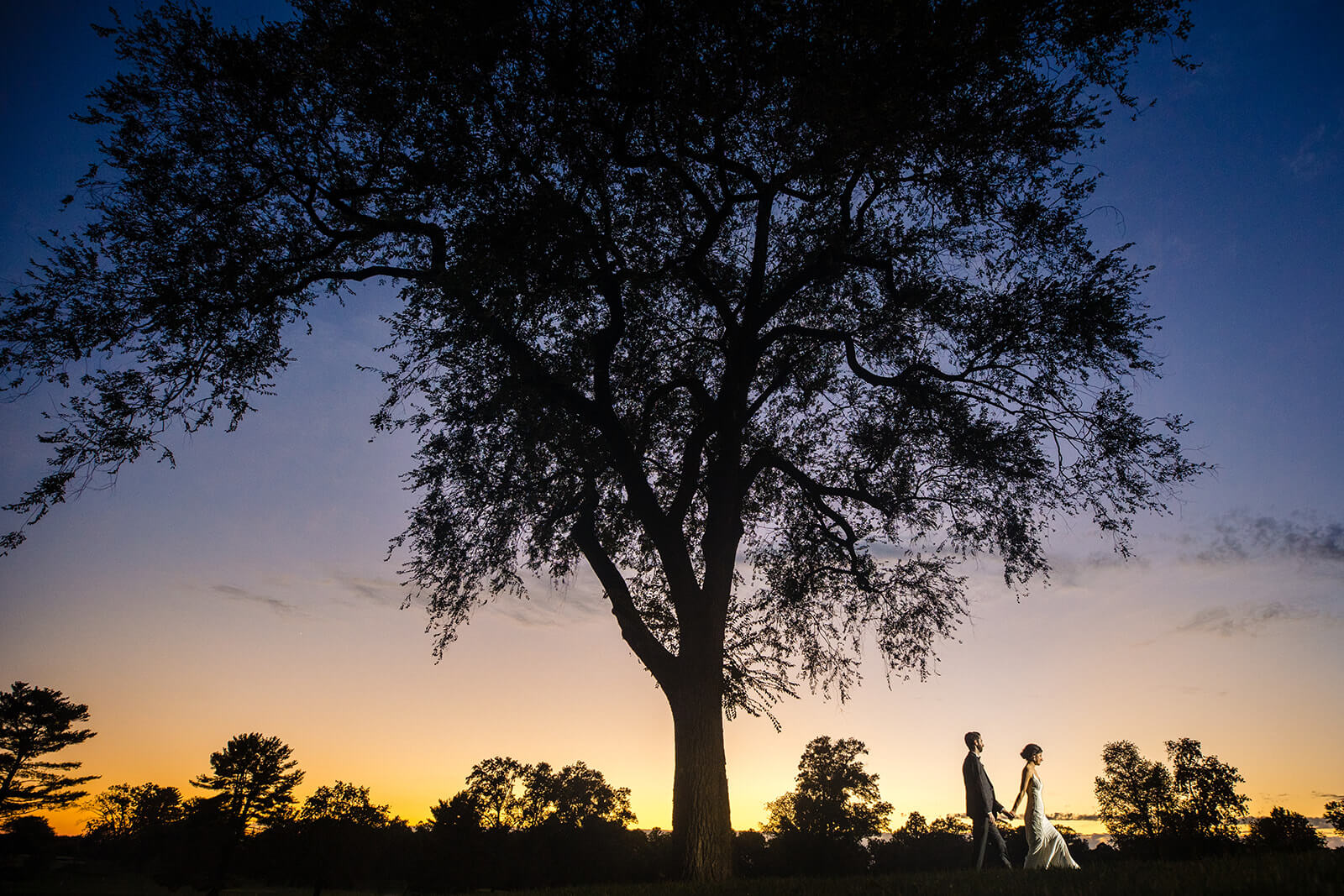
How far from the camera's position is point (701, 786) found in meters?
11.1

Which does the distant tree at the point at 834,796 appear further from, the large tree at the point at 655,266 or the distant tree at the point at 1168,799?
the large tree at the point at 655,266

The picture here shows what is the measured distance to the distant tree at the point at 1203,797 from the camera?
5662 cm

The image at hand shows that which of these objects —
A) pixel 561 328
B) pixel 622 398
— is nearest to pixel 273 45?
pixel 561 328

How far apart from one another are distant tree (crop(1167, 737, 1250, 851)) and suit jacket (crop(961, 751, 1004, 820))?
62.0 metres

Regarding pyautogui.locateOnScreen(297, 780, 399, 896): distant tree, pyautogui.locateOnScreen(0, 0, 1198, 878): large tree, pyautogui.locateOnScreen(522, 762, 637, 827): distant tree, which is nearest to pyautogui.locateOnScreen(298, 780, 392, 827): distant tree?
pyautogui.locateOnScreen(297, 780, 399, 896): distant tree

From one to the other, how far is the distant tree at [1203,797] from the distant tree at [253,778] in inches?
3354

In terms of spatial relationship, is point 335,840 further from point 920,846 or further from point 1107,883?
point 1107,883

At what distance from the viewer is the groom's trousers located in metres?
10.5

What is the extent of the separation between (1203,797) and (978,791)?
68.1m

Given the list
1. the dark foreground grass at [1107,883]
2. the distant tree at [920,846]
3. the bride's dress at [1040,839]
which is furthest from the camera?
the distant tree at [920,846]

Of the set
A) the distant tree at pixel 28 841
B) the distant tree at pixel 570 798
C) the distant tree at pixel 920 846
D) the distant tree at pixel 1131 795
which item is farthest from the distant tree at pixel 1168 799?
the distant tree at pixel 28 841

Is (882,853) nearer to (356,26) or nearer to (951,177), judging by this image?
(951,177)

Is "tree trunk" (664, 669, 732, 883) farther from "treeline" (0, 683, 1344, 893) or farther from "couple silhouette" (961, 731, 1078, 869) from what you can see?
"treeline" (0, 683, 1344, 893)

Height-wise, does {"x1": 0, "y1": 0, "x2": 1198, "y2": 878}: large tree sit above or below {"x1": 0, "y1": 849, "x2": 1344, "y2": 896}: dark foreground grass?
above
